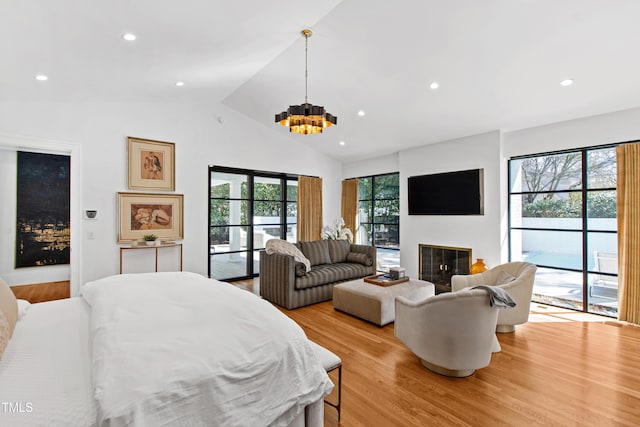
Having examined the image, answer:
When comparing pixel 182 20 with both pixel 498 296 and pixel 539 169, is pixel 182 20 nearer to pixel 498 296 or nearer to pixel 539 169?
pixel 498 296

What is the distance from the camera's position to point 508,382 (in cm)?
242

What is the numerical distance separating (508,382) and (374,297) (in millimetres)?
1554

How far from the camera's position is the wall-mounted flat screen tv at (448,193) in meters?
4.96

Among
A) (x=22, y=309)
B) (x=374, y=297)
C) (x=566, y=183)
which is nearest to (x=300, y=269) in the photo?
(x=374, y=297)

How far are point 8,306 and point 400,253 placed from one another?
18.4 ft

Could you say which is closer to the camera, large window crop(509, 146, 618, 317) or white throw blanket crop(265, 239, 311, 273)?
large window crop(509, 146, 618, 317)

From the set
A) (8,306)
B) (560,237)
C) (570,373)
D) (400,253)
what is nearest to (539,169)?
(560,237)

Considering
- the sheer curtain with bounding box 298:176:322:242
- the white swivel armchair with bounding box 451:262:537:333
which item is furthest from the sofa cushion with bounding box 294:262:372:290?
the white swivel armchair with bounding box 451:262:537:333

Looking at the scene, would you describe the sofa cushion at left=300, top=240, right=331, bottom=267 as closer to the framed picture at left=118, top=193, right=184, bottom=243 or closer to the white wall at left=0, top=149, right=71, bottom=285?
the framed picture at left=118, top=193, right=184, bottom=243

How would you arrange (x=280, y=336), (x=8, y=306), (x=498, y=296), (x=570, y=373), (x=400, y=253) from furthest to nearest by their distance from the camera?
(x=400, y=253), (x=570, y=373), (x=498, y=296), (x=8, y=306), (x=280, y=336)

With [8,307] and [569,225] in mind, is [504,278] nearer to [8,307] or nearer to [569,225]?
[569,225]

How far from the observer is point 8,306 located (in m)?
1.81

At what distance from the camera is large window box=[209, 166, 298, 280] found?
5668 mm

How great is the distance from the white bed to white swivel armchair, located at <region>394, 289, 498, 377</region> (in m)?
1.22
